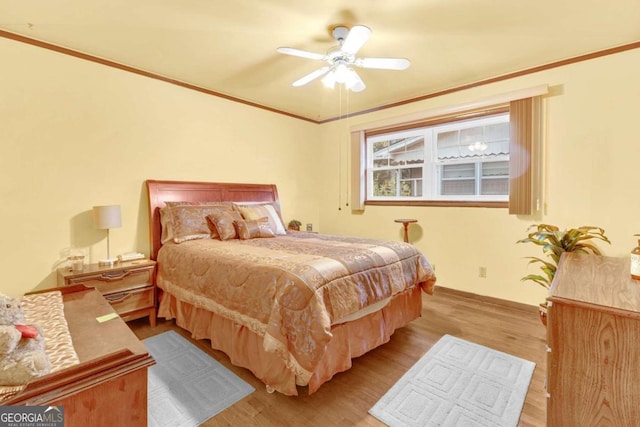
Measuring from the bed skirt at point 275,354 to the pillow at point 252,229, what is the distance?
86cm

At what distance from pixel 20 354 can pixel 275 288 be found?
3.73 feet

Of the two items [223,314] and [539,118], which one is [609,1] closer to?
[539,118]

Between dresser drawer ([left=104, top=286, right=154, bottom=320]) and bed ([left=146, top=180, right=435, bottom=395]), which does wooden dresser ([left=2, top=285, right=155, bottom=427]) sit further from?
dresser drawer ([left=104, top=286, right=154, bottom=320])

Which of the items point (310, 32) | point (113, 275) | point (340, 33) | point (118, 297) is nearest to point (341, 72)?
point (340, 33)

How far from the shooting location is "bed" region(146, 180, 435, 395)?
69.4 inches

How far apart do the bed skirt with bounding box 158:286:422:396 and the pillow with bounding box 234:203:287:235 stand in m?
1.15

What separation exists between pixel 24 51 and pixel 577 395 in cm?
419

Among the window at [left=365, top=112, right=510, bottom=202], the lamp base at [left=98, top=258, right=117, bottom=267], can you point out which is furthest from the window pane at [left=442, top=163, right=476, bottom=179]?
the lamp base at [left=98, top=258, right=117, bottom=267]

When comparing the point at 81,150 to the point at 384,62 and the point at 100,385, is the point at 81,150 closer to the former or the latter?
the point at 100,385

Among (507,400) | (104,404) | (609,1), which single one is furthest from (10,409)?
(609,1)

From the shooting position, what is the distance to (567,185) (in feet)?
9.75

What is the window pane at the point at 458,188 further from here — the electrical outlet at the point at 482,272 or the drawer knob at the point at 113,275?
the drawer knob at the point at 113,275

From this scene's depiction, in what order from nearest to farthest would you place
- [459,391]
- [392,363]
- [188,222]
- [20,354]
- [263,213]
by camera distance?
[20,354], [459,391], [392,363], [188,222], [263,213]

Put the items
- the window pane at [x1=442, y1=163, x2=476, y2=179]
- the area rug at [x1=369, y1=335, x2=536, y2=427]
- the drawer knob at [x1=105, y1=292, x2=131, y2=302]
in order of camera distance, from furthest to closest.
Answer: the window pane at [x1=442, y1=163, x2=476, y2=179] < the drawer knob at [x1=105, y1=292, x2=131, y2=302] < the area rug at [x1=369, y1=335, x2=536, y2=427]
